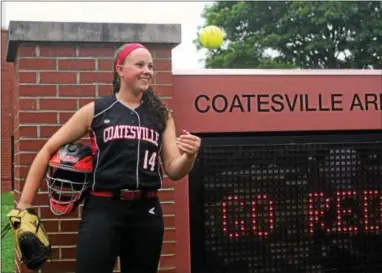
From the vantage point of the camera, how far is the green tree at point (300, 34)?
24078mm

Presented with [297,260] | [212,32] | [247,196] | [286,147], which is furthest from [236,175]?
[212,32]

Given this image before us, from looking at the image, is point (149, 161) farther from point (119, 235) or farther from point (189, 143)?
point (119, 235)

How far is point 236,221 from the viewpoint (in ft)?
12.8

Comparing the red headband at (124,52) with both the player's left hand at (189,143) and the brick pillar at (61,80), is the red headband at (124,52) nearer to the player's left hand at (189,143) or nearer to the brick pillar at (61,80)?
the player's left hand at (189,143)

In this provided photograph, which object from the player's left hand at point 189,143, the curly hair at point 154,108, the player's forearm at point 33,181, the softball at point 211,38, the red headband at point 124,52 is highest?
the softball at point 211,38

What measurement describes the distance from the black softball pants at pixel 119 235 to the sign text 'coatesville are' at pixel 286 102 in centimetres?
136

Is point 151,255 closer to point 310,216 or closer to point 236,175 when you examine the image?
point 236,175

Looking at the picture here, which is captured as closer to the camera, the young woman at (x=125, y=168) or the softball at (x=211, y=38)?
the young woman at (x=125, y=168)

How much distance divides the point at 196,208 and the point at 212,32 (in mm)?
9405

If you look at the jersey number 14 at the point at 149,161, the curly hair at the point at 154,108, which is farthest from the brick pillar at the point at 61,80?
the jersey number 14 at the point at 149,161

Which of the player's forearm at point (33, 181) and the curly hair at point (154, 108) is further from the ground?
the curly hair at point (154, 108)

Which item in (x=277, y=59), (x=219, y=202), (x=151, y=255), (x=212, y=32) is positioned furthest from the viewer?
(x=277, y=59)

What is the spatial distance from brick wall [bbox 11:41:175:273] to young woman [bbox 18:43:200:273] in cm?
87

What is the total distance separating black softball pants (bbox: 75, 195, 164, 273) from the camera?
2.76 m
